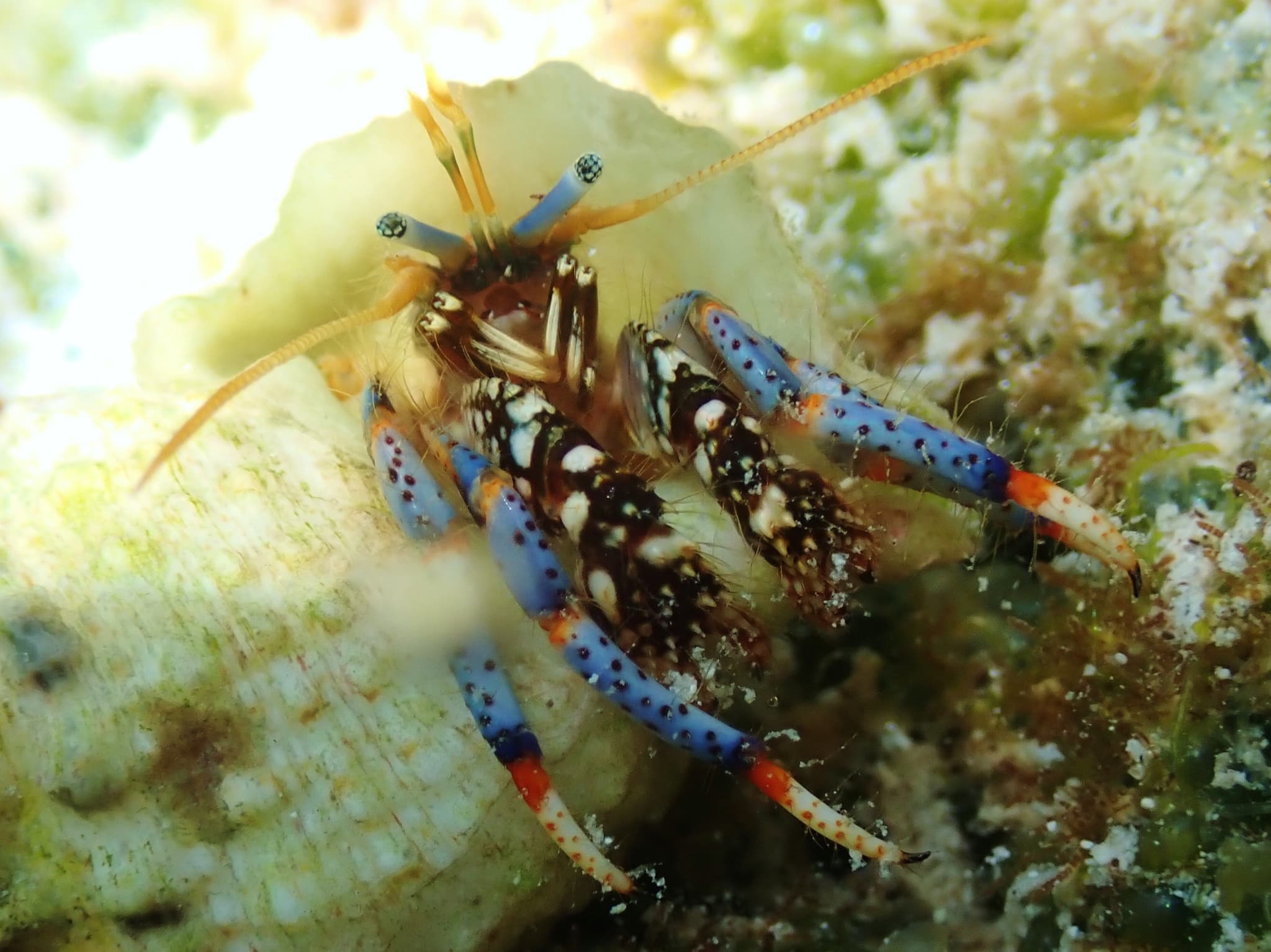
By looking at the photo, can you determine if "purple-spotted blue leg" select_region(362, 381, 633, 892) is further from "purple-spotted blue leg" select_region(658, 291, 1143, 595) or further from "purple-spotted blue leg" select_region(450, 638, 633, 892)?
"purple-spotted blue leg" select_region(658, 291, 1143, 595)

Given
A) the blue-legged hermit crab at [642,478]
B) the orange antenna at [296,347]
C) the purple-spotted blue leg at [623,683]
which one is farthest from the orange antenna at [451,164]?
the purple-spotted blue leg at [623,683]

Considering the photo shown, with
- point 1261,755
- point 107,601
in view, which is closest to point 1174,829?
point 1261,755

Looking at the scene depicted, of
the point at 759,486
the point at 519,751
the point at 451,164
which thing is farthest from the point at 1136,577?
the point at 451,164

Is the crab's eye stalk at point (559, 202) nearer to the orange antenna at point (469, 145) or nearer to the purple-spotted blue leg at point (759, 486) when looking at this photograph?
the orange antenna at point (469, 145)

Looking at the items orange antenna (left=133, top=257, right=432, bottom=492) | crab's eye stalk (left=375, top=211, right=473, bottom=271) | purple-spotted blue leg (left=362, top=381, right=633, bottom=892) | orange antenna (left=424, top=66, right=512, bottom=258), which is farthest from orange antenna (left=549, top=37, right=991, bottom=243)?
purple-spotted blue leg (left=362, top=381, right=633, bottom=892)

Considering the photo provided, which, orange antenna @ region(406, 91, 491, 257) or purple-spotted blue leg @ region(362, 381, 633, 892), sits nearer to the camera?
purple-spotted blue leg @ region(362, 381, 633, 892)

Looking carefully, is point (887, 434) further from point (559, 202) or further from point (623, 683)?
point (559, 202)

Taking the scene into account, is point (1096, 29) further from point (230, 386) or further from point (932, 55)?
point (230, 386)
